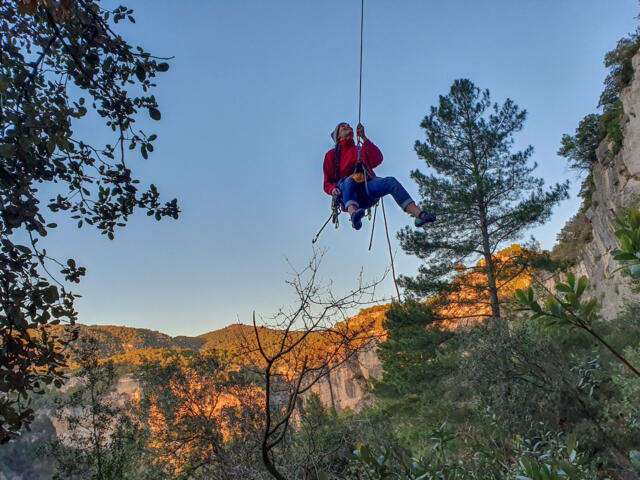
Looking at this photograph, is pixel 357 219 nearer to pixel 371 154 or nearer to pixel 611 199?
pixel 371 154

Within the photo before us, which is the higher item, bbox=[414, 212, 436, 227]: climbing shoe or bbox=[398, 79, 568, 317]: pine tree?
bbox=[398, 79, 568, 317]: pine tree

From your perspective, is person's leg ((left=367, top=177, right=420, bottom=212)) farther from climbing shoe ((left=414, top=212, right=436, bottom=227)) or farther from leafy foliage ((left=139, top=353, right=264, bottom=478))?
leafy foliage ((left=139, top=353, right=264, bottom=478))

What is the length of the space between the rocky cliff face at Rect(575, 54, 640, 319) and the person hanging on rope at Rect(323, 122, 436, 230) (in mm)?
8768

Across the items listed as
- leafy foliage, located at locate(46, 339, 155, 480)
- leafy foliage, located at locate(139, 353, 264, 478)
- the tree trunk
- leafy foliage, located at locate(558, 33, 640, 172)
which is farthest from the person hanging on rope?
leafy foliage, located at locate(558, 33, 640, 172)

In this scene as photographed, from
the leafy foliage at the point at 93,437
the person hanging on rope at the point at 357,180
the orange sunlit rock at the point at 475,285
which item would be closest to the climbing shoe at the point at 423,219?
the person hanging on rope at the point at 357,180

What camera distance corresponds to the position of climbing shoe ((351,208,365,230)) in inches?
140

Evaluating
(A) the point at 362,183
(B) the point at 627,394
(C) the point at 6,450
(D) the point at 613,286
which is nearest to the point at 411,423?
(D) the point at 613,286

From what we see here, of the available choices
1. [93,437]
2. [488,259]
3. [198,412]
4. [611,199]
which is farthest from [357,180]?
[611,199]

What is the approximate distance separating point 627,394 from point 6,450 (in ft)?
220

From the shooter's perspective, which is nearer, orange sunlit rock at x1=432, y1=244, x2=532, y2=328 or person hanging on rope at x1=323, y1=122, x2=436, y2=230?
person hanging on rope at x1=323, y1=122, x2=436, y2=230

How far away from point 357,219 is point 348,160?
55cm

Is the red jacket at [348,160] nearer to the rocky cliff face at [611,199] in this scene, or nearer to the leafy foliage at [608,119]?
the rocky cliff face at [611,199]

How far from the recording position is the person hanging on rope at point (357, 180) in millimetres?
3428

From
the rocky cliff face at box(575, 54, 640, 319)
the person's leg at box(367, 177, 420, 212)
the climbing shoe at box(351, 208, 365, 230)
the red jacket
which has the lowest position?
the climbing shoe at box(351, 208, 365, 230)
